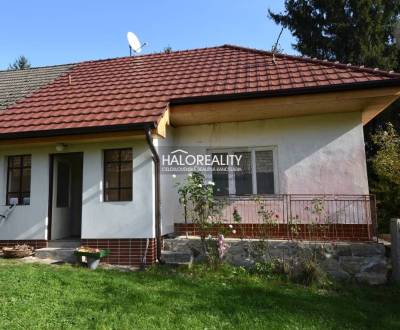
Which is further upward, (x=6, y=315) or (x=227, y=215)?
(x=227, y=215)

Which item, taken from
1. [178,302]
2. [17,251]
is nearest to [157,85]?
[17,251]

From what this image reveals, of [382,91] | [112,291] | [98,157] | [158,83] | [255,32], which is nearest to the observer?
[112,291]

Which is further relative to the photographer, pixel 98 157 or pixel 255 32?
pixel 255 32

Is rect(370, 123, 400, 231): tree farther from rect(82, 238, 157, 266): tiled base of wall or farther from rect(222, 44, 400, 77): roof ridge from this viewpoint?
rect(82, 238, 157, 266): tiled base of wall

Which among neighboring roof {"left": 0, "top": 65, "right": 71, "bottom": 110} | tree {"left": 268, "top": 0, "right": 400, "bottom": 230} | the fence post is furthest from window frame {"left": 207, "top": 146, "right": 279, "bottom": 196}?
tree {"left": 268, "top": 0, "right": 400, "bottom": 230}

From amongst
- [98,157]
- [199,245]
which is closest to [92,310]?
[199,245]

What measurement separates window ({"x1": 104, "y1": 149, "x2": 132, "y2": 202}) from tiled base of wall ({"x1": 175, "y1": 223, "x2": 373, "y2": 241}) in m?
1.69

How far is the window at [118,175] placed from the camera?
8047 mm

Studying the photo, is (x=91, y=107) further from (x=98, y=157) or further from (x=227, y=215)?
(x=227, y=215)

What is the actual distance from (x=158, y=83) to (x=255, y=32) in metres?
3.88

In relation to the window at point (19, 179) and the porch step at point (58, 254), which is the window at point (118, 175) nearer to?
the porch step at point (58, 254)

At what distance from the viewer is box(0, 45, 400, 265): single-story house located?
7.65 meters

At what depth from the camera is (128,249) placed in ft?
25.0

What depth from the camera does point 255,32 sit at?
11148 mm
